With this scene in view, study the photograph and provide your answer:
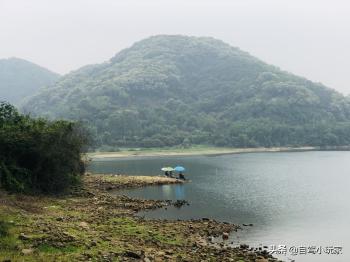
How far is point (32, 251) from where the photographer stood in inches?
972

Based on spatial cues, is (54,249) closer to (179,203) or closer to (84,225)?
(84,225)

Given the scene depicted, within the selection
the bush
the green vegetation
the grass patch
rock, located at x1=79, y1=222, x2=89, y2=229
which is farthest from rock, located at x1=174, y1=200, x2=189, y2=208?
the bush

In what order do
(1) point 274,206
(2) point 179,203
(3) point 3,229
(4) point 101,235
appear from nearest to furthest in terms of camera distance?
(3) point 3,229, (4) point 101,235, (2) point 179,203, (1) point 274,206

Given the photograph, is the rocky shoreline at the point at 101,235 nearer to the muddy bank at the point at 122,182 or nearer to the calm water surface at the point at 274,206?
the calm water surface at the point at 274,206

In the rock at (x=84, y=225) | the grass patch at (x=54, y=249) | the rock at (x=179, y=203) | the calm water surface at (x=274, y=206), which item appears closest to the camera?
the grass patch at (x=54, y=249)

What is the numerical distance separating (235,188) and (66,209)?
40.2m

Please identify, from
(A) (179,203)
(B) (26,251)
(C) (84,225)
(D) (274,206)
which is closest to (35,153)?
(A) (179,203)

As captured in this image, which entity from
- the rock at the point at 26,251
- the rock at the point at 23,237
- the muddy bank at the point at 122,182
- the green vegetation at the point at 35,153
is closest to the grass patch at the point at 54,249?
the rock at the point at 26,251

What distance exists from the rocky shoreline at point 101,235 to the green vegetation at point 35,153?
3210 mm

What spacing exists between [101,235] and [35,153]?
71.6 feet

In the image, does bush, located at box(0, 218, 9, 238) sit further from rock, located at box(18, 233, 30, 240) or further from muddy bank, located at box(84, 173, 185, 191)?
muddy bank, located at box(84, 173, 185, 191)

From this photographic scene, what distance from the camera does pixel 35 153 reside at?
50.0 meters

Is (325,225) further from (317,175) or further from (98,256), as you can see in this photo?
(317,175)

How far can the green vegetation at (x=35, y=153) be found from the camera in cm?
4712
